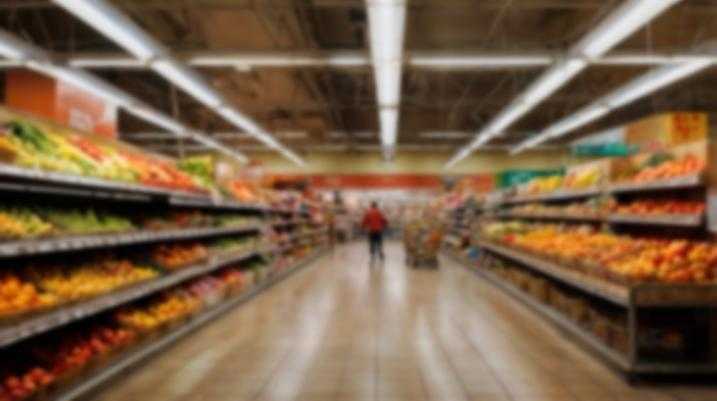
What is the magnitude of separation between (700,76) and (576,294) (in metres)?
10.2

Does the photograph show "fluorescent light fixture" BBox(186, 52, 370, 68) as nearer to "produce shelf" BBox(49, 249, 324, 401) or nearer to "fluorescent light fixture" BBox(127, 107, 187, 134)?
"produce shelf" BBox(49, 249, 324, 401)

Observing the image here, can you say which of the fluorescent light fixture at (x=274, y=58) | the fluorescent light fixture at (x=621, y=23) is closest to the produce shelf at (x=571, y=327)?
the fluorescent light fixture at (x=621, y=23)

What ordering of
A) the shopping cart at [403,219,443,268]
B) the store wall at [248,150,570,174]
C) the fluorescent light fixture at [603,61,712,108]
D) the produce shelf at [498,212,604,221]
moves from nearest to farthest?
the produce shelf at [498,212,604,221], the fluorescent light fixture at [603,61,712,108], the shopping cart at [403,219,443,268], the store wall at [248,150,570,174]

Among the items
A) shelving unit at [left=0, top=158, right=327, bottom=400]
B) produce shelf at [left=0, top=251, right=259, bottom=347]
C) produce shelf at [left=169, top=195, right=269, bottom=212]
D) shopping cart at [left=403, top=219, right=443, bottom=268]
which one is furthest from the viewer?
shopping cart at [left=403, top=219, right=443, bottom=268]

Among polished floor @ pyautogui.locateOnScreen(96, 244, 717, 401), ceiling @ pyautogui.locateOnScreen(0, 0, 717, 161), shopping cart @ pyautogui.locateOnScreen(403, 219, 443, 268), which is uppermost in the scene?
ceiling @ pyautogui.locateOnScreen(0, 0, 717, 161)

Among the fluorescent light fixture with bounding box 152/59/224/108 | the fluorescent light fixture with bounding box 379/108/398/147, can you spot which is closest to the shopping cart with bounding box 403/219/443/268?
the fluorescent light fixture with bounding box 379/108/398/147

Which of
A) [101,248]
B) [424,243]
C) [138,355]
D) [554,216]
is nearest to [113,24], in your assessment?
[101,248]

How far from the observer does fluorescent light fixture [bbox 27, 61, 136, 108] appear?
31.7 ft

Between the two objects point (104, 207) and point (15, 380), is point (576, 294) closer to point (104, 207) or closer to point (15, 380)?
point (104, 207)

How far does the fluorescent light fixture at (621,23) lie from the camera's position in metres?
6.62

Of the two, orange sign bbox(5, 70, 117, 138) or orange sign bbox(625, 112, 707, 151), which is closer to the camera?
orange sign bbox(5, 70, 117, 138)

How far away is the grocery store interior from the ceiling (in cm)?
7

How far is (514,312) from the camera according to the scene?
8.62 meters

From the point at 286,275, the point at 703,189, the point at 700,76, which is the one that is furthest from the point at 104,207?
the point at 700,76
